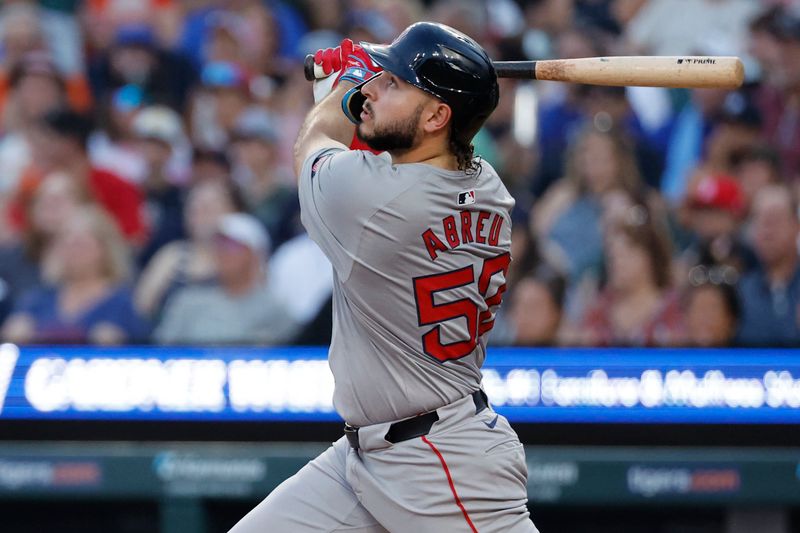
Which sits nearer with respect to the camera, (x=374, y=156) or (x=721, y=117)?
(x=374, y=156)

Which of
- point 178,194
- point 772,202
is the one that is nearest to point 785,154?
point 772,202

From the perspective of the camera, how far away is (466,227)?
2322mm

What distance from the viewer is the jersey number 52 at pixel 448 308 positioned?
2.30 m

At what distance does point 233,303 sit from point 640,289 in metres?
1.58

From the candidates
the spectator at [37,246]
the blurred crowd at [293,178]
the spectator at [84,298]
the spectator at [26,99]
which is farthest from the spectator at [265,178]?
the spectator at [26,99]

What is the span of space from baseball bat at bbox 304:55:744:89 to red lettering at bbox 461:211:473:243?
360 mm

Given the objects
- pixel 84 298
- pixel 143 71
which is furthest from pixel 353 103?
pixel 143 71

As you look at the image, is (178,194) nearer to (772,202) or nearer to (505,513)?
(772,202)

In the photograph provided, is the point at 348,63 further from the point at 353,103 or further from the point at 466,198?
the point at 466,198

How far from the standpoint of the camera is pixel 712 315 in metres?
4.53

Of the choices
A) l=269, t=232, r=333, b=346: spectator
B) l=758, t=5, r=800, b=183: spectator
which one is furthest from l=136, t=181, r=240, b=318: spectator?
l=758, t=5, r=800, b=183: spectator

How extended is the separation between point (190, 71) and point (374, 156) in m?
2.97

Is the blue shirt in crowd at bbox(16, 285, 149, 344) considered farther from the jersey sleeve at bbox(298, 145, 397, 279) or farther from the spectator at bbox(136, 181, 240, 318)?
the jersey sleeve at bbox(298, 145, 397, 279)

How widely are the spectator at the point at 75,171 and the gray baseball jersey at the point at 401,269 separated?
2.68m
